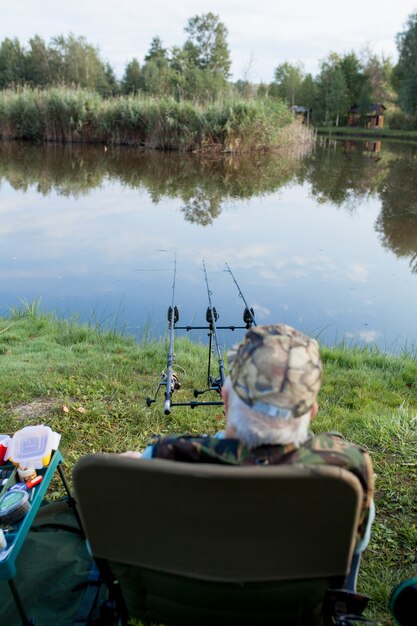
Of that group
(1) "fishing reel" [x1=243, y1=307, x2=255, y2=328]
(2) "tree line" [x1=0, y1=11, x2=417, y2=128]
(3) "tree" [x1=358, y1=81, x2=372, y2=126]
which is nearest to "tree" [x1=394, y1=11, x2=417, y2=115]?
(2) "tree line" [x1=0, y1=11, x2=417, y2=128]

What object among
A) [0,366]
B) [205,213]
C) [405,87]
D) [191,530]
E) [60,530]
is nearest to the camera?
[191,530]

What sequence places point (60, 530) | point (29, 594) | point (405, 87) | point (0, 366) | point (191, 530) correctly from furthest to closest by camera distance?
point (405, 87) → point (0, 366) → point (60, 530) → point (29, 594) → point (191, 530)

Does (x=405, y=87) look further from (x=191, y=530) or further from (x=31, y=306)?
(x=191, y=530)

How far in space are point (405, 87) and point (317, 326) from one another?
39.6m

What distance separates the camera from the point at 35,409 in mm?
3340

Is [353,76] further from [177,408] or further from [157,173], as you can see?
[177,408]

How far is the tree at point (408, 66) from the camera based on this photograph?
Result: 3812cm

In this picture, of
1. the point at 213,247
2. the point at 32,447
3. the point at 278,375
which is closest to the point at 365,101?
the point at 213,247

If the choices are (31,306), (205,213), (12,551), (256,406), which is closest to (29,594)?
(12,551)

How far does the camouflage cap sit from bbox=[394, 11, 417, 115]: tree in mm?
42765

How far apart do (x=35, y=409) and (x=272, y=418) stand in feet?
8.32

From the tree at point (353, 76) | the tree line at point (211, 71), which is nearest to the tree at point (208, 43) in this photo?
the tree line at point (211, 71)

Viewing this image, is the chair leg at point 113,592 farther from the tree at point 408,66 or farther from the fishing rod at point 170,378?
the tree at point 408,66

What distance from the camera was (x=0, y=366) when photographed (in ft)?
13.0
